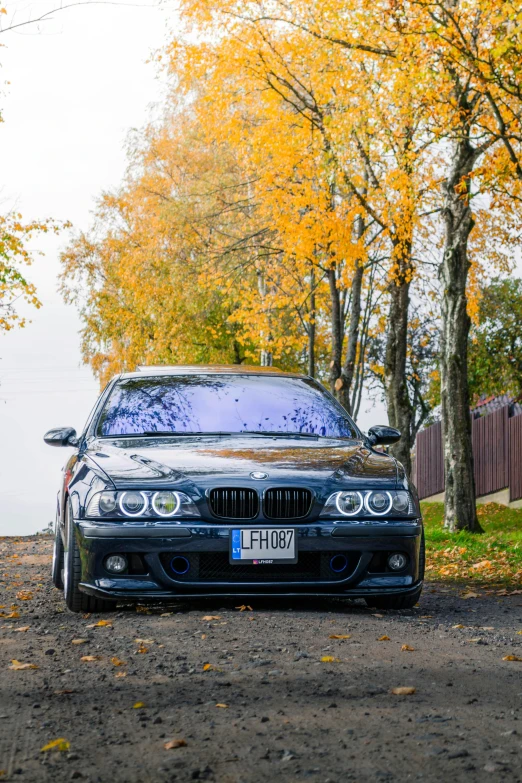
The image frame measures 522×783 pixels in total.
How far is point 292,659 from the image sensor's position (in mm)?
5449

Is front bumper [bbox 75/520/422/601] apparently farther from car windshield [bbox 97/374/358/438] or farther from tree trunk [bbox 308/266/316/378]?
tree trunk [bbox 308/266/316/378]

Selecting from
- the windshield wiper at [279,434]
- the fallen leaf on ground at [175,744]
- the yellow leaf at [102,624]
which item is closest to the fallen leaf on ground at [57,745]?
the fallen leaf on ground at [175,744]

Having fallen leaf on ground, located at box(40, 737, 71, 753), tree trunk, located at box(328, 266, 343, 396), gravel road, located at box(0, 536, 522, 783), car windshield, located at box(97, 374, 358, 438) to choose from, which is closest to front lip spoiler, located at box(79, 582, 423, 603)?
gravel road, located at box(0, 536, 522, 783)

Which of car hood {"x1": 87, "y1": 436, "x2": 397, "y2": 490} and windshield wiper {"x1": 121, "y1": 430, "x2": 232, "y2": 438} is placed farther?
windshield wiper {"x1": 121, "y1": 430, "x2": 232, "y2": 438}

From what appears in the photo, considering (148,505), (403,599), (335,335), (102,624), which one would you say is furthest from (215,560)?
(335,335)

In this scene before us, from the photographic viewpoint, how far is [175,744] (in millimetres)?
3848

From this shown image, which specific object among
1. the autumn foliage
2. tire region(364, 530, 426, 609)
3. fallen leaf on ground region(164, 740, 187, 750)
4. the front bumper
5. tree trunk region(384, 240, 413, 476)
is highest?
the autumn foliage

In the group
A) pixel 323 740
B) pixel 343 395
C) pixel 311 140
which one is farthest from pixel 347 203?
pixel 323 740

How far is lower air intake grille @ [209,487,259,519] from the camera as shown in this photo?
22.3 feet

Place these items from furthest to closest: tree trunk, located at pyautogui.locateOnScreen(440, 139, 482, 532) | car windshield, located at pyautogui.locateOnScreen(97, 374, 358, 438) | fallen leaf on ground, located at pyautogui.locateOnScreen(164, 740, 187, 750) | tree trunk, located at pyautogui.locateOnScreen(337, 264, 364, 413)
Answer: tree trunk, located at pyautogui.locateOnScreen(337, 264, 364, 413)
tree trunk, located at pyautogui.locateOnScreen(440, 139, 482, 532)
car windshield, located at pyautogui.locateOnScreen(97, 374, 358, 438)
fallen leaf on ground, located at pyautogui.locateOnScreen(164, 740, 187, 750)

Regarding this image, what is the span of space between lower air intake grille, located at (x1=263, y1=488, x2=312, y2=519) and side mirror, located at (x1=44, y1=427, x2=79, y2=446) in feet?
6.63

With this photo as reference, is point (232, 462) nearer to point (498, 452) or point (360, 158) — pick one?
point (360, 158)

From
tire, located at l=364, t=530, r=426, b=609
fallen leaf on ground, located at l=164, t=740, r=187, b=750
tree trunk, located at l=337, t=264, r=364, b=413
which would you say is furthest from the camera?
tree trunk, located at l=337, t=264, r=364, b=413

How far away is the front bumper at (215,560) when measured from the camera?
672 centimetres
